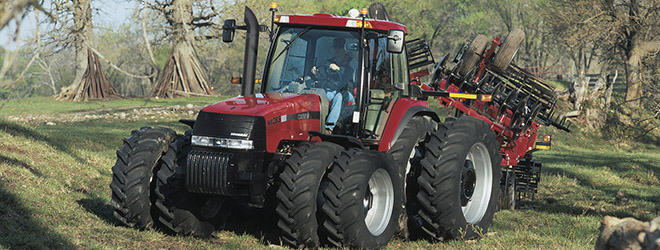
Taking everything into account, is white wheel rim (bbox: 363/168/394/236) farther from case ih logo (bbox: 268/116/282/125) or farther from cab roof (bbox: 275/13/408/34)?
cab roof (bbox: 275/13/408/34)

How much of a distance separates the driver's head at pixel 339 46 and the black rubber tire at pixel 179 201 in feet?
5.90

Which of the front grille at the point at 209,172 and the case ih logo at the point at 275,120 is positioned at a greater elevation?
the case ih logo at the point at 275,120

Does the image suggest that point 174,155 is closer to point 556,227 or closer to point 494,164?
point 494,164

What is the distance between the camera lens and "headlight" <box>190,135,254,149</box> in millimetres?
6602

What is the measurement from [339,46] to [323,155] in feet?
5.08

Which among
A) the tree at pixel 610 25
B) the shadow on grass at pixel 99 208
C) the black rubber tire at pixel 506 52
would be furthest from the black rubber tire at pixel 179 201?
the tree at pixel 610 25

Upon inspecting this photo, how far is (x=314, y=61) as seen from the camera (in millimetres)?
7668

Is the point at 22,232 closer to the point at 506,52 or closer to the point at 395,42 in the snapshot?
the point at 395,42

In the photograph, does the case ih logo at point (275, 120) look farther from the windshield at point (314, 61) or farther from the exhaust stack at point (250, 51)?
the exhaust stack at point (250, 51)

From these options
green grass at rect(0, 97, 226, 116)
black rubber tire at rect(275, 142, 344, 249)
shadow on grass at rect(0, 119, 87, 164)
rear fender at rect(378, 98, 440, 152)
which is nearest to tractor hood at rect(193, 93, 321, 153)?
black rubber tire at rect(275, 142, 344, 249)

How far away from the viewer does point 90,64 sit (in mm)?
33906

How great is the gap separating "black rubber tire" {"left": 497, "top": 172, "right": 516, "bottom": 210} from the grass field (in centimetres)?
19

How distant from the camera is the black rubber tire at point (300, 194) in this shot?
647 centimetres

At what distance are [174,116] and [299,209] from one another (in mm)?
20112
